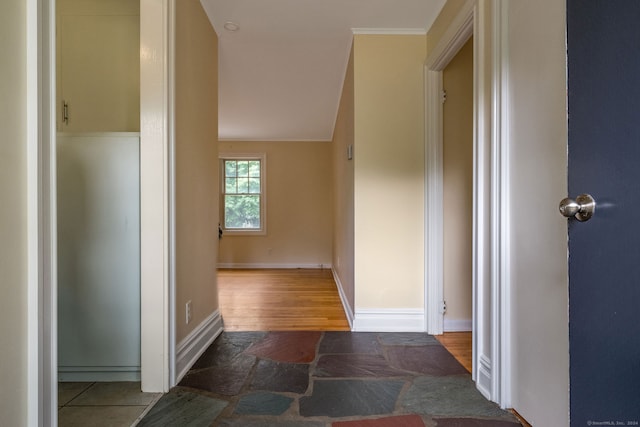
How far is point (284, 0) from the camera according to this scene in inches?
83.7

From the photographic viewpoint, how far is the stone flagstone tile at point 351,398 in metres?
1.46

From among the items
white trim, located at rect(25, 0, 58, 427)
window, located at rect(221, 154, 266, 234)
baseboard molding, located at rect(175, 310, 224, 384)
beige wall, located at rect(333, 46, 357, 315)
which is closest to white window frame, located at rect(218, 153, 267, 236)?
window, located at rect(221, 154, 266, 234)

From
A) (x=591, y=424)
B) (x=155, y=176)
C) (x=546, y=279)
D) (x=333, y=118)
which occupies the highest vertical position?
(x=333, y=118)

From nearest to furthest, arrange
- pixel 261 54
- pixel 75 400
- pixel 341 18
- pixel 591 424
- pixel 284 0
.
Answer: pixel 591 424, pixel 75 400, pixel 284 0, pixel 341 18, pixel 261 54

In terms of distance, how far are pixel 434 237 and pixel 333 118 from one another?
2929mm

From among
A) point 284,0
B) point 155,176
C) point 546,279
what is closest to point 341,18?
point 284,0

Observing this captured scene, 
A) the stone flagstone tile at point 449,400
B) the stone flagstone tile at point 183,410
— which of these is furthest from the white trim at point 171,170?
the stone flagstone tile at point 449,400

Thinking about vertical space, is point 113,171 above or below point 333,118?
below

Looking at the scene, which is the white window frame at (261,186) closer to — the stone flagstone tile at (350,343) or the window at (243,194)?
the window at (243,194)

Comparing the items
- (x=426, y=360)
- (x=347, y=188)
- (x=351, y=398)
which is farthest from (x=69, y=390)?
(x=347, y=188)

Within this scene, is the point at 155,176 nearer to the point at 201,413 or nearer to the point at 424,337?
the point at 201,413

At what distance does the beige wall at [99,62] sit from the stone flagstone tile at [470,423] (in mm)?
2400

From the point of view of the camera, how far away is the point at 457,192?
252 centimetres

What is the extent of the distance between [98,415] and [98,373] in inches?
14.3
